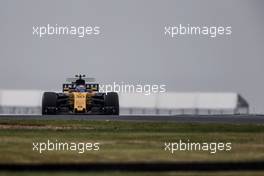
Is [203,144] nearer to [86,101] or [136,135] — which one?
[136,135]

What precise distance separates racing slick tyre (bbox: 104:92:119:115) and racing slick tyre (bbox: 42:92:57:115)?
3263mm

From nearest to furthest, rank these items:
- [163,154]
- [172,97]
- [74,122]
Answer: [163,154]
[74,122]
[172,97]

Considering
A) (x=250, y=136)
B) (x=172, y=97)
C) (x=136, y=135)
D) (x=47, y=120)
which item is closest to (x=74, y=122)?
(x=47, y=120)

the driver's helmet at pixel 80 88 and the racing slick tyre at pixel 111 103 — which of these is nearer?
the racing slick tyre at pixel 111 103

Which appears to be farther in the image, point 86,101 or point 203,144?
point 86,101

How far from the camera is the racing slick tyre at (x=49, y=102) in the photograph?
4934cm

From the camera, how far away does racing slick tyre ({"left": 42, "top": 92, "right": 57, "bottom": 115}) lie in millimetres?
49338

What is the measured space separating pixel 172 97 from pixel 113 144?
113 ft

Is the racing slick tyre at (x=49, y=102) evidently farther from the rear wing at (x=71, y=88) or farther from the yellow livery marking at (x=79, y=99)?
the rear wing at (x=71, y=88)

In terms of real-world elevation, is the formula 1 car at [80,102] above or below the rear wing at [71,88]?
below

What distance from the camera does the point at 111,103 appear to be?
50.3 metres

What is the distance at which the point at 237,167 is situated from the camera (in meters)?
19.9

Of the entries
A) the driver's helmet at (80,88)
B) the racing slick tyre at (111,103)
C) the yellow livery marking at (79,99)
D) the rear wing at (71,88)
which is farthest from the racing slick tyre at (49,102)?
the racing slick tyre at (111,103)

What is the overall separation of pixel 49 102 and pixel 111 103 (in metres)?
3.98
